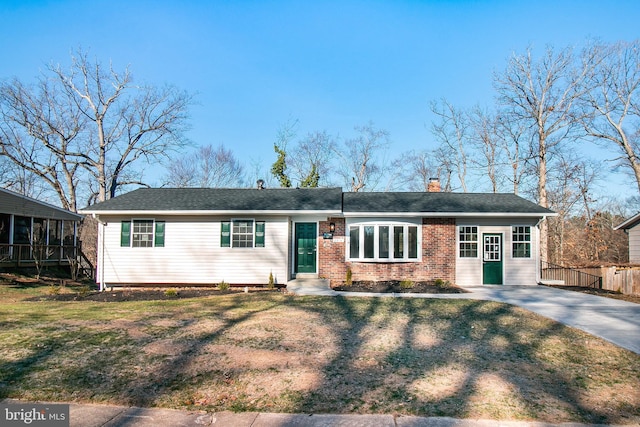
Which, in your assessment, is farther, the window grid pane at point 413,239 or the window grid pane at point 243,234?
the window grid pane at point 413,239

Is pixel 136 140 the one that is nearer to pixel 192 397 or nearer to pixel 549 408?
pixel 192 397

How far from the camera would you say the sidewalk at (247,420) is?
3.97 metres

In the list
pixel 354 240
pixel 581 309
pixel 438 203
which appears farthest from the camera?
pixel 438 203

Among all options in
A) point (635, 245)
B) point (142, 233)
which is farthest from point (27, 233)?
point (635, 245)

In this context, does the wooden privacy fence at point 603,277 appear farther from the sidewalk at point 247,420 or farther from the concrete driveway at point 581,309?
the sidewalk at point 247,420

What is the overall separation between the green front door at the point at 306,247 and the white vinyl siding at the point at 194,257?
3.50 feet

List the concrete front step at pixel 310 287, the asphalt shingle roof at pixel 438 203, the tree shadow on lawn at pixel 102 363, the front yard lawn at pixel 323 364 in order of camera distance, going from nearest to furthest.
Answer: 1. the front yard lawn at pixel 323 364
2. the tree shadow on lawn at pixel 102 363
3. the concrete front step at pixel 310 287
4. the asphalt shingle roof at pixel 438 203

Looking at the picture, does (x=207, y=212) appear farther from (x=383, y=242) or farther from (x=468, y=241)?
(x=468, y=241)

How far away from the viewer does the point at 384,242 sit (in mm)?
15312

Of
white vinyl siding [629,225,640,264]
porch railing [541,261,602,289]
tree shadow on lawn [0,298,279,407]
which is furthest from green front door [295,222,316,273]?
white vinyl siding [629,225,640,264]

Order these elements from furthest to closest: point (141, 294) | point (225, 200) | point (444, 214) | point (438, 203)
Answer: point (438, 203), point (225, 200), point (444, 214), point (141, 294)

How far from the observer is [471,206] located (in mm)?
15680

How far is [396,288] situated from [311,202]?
13.7 feet

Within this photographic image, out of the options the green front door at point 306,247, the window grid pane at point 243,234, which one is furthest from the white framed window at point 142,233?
the green front door at point 306,247
